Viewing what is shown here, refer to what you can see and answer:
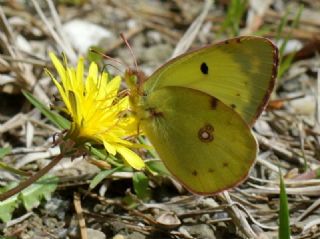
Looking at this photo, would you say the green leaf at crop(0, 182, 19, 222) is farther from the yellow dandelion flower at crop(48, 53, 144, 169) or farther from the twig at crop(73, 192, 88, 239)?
the yellow dandelion flower at crop(48, 53, 144, 169)

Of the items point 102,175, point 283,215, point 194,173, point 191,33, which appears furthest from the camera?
point 191,33

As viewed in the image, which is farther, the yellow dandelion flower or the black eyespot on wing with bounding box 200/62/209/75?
the black eyespot on wing with bounding box 200/62/209/75

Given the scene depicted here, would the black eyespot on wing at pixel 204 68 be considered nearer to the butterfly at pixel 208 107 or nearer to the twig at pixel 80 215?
the butterfly at pixel 208 107

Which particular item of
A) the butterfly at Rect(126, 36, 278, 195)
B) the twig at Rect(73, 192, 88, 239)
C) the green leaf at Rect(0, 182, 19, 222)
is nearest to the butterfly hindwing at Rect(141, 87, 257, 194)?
the butterfly at Rect(126, 36, 278, 195)

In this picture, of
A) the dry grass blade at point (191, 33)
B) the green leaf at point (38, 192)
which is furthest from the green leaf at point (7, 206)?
the dry grass blade at point (191, 33)

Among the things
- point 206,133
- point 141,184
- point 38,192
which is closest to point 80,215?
point 38,192

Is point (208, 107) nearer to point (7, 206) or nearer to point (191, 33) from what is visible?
point (7, 206)
